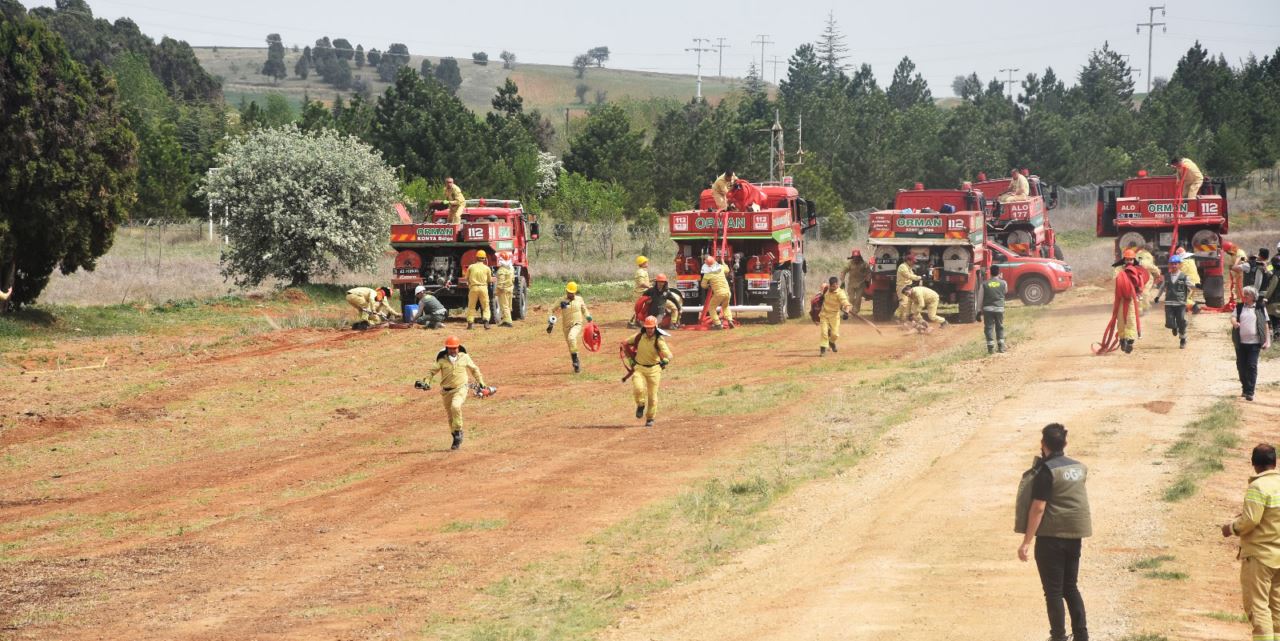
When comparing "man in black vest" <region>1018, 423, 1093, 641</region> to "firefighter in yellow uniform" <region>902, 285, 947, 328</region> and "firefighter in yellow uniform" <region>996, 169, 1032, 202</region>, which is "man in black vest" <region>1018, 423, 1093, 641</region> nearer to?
"firefighter in yellow uniform" <region>902, 285, 947, 328</region>

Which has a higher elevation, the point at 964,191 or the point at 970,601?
the point at 964,191

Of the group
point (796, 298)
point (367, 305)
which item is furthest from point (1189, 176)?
point (367, 305)

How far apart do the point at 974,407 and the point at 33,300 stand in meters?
22.1

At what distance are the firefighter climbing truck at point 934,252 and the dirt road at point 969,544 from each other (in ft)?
33.0

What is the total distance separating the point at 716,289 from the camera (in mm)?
30641

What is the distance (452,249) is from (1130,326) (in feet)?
53.5

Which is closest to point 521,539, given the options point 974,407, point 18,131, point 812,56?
point 974,407

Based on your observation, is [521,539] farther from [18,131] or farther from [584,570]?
[18,131]

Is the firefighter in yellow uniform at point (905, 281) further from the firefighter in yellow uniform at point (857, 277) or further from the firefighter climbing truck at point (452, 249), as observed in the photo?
the firefighter climbing truck at point (452, 249)

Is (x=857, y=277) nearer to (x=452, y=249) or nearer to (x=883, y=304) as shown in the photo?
(x=883, y=304)

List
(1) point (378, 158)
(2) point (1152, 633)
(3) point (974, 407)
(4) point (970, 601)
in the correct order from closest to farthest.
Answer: (2) point (1152, 633) → (4) point (970, 601) → (3) point (974, 407) → (1) point (378, 158)

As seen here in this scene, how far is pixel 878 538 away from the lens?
13.1m

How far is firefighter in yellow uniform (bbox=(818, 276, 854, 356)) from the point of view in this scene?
25828 mm

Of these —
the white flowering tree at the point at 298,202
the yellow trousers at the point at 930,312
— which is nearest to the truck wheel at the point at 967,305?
the yellow trousers at the point at 930,312
